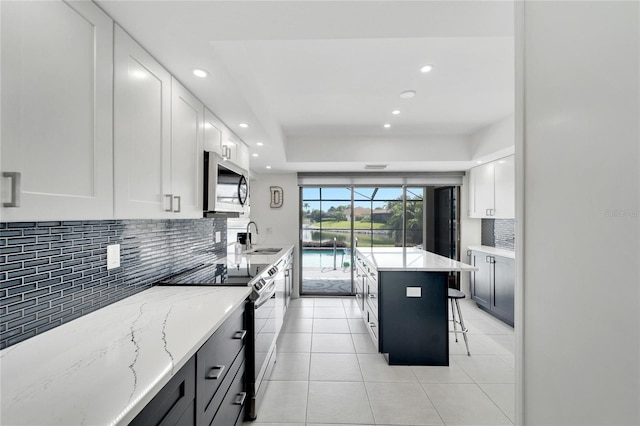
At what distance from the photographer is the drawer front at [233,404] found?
4.55 feet

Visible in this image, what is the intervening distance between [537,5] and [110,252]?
2.01 metres

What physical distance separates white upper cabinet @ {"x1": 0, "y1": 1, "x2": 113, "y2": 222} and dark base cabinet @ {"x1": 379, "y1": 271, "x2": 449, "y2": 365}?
228 centimetres

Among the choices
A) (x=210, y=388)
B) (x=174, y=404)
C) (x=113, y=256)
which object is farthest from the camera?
(x=113, y=256)

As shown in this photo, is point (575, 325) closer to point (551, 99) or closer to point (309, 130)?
point (551, 99)

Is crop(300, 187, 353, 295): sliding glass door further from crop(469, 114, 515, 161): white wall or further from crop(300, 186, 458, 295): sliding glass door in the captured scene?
crop(469, 114, 515, 161): white wall

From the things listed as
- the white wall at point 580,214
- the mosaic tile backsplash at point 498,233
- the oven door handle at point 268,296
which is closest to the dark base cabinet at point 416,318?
the oven door handle at point 268,296

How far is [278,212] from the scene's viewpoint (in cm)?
497

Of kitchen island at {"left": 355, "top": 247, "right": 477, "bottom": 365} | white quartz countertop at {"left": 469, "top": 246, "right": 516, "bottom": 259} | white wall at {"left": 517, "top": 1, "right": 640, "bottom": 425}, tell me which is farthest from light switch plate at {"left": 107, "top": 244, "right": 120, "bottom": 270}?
white quartz countertop at {"left": 469, "top": 246, "right": 516, "bottom": 259}

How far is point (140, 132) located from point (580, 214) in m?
1.65

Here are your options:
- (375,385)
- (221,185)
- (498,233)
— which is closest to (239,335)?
(221,185)

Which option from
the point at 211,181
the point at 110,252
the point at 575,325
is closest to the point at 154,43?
the point at 211,181

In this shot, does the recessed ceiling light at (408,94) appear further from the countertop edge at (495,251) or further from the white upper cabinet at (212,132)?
the countertop edge at (495,251)

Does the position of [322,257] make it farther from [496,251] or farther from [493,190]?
[493,190]

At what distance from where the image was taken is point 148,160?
1.42m
